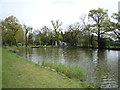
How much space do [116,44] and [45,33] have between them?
2886 cm

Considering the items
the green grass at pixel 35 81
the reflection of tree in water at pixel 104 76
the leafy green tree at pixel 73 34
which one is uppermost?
the leafy green tree at pixel 73 34

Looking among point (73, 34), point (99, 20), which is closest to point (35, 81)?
point (99, 20)

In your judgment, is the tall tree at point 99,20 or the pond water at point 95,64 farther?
the tall tree at point 99,20

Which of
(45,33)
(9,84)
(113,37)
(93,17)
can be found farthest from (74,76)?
(45,33)

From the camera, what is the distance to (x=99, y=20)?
102 feet

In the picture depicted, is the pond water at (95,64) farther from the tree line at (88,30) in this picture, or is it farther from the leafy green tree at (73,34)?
the leafy green tree at (73,34)

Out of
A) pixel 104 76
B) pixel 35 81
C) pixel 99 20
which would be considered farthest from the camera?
pixel 99 20

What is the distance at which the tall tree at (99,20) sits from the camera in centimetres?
2992

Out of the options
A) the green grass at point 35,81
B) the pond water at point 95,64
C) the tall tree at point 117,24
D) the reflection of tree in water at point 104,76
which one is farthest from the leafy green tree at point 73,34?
the green grass at point 35,81

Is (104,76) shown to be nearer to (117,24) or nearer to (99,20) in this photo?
(117,24)

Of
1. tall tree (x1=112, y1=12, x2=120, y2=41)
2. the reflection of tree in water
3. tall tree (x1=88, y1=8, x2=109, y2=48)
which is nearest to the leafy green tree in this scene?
tall tree (x1=88, y1=8, x2=109, y2=48)

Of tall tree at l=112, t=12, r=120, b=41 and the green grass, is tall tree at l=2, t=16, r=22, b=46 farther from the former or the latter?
the green grass

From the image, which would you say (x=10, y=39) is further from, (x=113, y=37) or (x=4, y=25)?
(x=113, y=37)

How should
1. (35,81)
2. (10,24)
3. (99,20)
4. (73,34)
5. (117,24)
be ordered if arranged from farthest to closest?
1. (73,34)
2. (10,24)
3. (99,20)
4. (117,24)
5. (35,81)
